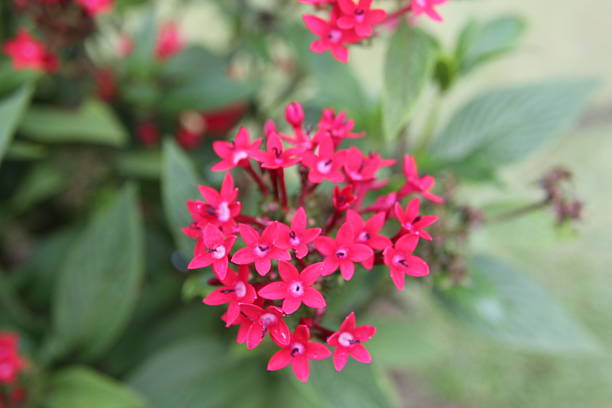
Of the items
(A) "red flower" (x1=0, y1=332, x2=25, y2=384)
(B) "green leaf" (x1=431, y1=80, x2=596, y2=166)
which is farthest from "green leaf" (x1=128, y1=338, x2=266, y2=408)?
(B) "green leaf" (x1=431, y1=80, x2=596, y2=166)

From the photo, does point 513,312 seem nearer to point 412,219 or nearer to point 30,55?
point 412,219

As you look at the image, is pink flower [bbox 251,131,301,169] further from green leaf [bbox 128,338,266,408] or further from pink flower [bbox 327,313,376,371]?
green leaf [bbox 128,338,266,408]

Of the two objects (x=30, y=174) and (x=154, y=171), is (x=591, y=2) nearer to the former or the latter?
(x=154, y=171)

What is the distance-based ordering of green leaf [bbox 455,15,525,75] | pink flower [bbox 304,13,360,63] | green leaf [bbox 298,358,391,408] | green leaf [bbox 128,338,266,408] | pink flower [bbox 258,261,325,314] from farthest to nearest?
green leaf [bbox 128,338,266,408]
green leaf [bbox 455,15,525,75]
green leaf [bbox 298,358,391,408]
pink flower [bbox 304,13,360,63]
pink flower [bbox 258,261,325,314]

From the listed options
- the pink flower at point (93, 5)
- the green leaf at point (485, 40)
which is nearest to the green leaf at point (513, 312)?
the green leaf at point (485, 40)

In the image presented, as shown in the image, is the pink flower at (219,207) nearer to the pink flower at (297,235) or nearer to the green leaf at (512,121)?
the pink flower at (297,235)

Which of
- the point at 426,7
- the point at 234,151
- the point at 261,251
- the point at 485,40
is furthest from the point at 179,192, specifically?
the point at 485,40
